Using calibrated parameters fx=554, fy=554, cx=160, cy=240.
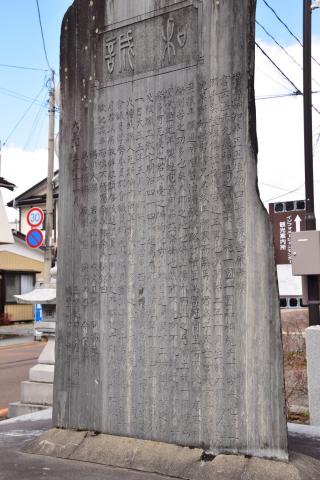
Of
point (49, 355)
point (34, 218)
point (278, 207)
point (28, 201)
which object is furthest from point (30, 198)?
point (49, 355)

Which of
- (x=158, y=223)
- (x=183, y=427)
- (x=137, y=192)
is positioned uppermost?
(x=137, y=192)

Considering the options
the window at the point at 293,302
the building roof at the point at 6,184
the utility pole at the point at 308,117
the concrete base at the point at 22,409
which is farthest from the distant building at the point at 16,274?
the concrete base at the point at 22,409

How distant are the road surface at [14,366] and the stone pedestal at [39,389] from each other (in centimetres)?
89

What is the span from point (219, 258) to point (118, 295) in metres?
0.99

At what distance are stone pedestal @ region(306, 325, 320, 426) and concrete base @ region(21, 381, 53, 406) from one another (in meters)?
3.15

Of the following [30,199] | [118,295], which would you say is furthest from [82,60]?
[30,199]

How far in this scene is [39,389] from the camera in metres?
7.02

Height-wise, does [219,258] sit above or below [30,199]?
below

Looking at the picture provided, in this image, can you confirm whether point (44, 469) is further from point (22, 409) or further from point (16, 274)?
point (16, 274)

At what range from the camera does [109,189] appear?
480 cm

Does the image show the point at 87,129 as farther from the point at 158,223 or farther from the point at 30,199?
the point at 30,199

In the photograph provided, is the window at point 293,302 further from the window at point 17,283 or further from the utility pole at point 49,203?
the window at point 17,283

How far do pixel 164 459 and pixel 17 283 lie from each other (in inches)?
958

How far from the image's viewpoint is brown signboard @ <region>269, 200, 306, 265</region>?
13250 millimetres
